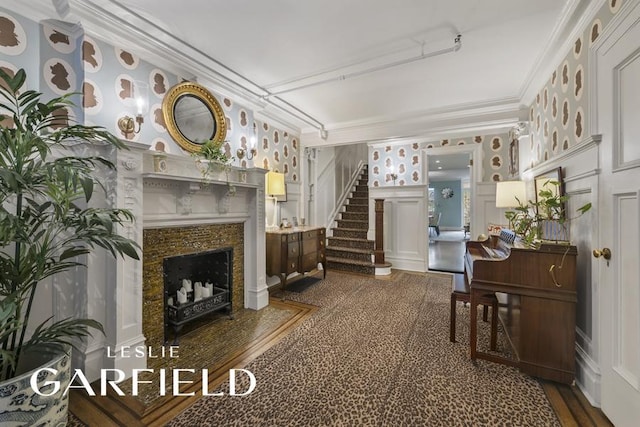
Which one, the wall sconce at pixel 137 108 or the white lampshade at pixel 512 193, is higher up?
the wall sconce at pixel 137 108

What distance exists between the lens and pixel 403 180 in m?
5.03

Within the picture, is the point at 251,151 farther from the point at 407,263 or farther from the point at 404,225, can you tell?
the point at 407,263

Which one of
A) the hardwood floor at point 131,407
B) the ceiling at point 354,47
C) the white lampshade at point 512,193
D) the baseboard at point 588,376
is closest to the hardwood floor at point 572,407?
the baseboard at point 588,376

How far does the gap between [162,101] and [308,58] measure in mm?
1491

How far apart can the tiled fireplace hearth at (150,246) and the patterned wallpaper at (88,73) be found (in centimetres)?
48

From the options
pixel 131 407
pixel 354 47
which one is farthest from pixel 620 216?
pixel 131 407

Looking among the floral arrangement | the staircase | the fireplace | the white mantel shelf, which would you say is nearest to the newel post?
the staircase

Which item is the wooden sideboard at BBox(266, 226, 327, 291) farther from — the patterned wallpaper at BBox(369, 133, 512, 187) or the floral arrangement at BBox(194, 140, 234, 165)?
the patterned wallpaper at BBox(369, 133, 512, 187)

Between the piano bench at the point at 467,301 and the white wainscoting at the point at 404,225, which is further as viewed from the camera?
the white wainscoting at the point at 404,225

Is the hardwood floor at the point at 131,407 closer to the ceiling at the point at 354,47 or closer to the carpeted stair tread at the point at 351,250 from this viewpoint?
the ceiling at the point at 354,47

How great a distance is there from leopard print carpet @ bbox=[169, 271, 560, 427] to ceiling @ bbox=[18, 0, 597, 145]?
2657 mm

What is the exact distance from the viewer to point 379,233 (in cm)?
483

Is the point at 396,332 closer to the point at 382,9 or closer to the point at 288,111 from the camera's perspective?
the point at 382,9

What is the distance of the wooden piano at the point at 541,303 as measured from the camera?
1834 millimetres
